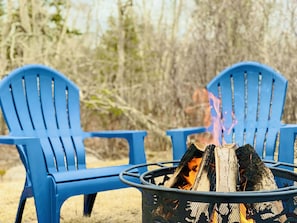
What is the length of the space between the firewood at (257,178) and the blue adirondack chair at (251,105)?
953 mm

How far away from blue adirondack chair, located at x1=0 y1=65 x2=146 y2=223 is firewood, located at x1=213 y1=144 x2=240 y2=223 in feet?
2.43

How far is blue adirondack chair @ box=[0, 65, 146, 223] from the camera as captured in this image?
197 centimetres

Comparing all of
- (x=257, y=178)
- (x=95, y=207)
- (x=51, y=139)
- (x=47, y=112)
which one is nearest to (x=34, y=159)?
(x=51, y=139)

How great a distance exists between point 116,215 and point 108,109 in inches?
116

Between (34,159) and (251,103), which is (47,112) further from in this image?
(251,103)

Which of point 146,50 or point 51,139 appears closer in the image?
point 51,139

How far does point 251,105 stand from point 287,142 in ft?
2.51

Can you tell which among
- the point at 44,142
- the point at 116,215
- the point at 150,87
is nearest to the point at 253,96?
the point at 116,215

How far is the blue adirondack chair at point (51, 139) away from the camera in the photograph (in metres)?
1.97

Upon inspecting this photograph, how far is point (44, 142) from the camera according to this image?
2.58m

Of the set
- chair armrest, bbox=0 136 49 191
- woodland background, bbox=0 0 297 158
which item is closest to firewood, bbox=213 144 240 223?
chair armrest, bbox=0 136 49 191

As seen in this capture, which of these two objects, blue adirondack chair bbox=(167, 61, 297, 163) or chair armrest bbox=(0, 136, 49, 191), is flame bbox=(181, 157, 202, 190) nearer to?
chair armrest bbox=(0, 136, 49, 191)

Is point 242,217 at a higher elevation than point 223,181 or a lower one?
lower

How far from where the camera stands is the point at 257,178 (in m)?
1.59
